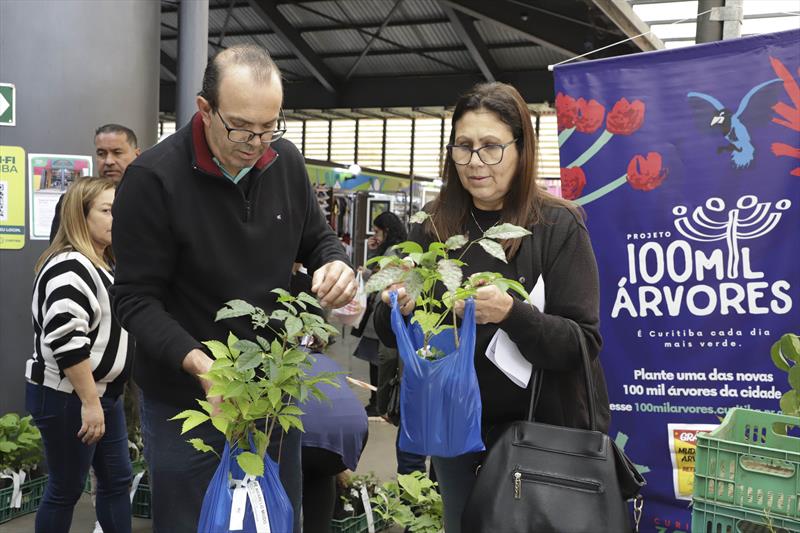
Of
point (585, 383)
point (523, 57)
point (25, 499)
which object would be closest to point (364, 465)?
point (25, 499)

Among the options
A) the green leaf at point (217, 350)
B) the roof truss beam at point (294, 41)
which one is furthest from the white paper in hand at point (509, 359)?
the roof truss beam at point (294, 41)

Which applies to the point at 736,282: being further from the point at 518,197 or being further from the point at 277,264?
the point at 277,264

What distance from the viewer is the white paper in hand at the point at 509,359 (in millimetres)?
1828

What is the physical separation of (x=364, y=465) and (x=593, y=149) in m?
2.94

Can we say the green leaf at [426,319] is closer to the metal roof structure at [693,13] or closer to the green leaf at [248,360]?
the green leaf at [248,360]

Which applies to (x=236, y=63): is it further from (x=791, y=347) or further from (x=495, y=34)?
(x=495, y=34)

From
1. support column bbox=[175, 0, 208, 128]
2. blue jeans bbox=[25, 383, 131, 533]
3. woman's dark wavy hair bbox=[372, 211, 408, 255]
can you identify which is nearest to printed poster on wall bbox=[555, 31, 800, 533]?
blue jeans bbox=[25, 383, 131, 533]

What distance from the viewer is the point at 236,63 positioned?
1.67m

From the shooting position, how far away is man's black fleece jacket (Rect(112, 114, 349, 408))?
1.75 meters

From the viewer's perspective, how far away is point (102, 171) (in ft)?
12.6

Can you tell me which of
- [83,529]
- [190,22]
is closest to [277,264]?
[83,529]

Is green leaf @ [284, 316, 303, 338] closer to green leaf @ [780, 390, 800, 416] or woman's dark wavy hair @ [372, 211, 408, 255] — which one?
green leaf @ [780, 390, 800, 416]

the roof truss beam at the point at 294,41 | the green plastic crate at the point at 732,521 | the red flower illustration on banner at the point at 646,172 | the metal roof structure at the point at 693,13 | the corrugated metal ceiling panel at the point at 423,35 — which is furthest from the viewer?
the roof truss beam at the point at 294,41

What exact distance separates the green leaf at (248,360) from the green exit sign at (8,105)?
360 centimetres
